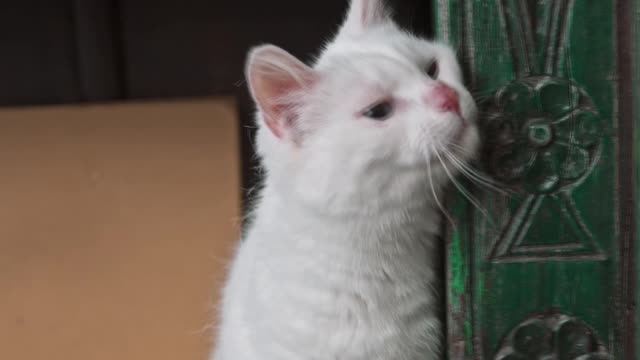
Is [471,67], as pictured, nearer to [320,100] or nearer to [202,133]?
[320,100]

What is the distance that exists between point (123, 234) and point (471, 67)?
1.02 metres

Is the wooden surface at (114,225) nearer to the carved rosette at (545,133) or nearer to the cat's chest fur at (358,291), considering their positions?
the cat's chest fur at (358,291)

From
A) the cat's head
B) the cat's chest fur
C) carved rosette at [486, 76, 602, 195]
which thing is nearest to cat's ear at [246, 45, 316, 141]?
the cat's head

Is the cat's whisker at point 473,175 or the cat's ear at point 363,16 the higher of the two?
the cat's ear at point 363,16

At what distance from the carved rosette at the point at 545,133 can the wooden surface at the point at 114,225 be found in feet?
2.93

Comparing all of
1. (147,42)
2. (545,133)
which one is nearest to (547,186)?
(545,133)

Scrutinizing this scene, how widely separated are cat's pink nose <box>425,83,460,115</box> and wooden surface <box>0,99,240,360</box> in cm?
85

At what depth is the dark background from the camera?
1.43 meters

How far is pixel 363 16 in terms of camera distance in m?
0.87

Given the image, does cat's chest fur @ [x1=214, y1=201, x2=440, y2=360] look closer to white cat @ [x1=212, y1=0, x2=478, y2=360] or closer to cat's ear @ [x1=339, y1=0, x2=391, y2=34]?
white cat @ [x1=212, y1=0, x2=478, y2=360]

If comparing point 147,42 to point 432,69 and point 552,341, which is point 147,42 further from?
point 552,341

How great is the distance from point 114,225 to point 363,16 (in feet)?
2.79

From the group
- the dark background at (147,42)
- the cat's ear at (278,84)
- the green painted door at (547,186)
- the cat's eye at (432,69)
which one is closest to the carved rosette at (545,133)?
the green painted door at (547,186)

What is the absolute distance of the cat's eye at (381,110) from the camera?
712mm
